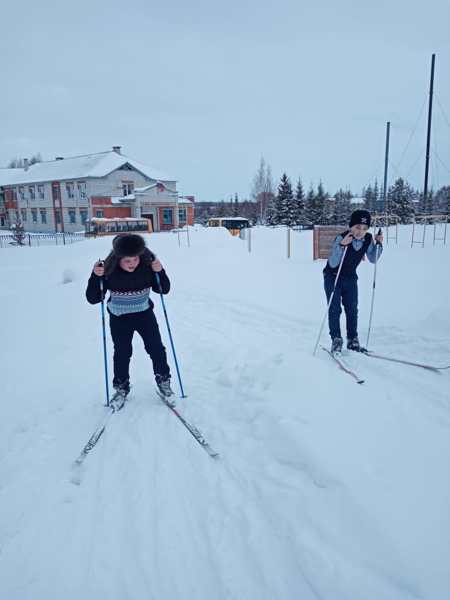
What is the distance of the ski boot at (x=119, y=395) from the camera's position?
160 inches

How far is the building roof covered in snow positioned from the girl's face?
3882 centimetres

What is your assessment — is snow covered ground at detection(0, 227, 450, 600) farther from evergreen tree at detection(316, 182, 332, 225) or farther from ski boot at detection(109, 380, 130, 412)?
evergreen tree at detection(316, 182, 332, 225)

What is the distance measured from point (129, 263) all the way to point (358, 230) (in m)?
3.27

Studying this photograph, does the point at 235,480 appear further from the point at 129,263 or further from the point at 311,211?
the point at 311,211

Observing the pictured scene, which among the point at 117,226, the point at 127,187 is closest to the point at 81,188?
the point at 127,187

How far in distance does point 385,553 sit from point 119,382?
3.05m

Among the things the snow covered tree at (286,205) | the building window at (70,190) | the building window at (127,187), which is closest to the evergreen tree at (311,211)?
the snow covered tree at (286,205)

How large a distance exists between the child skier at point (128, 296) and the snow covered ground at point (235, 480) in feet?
1.30

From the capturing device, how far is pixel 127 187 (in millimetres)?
41000

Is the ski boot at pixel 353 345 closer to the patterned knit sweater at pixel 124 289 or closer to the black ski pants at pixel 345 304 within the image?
the black ski pants at pixel 345 304

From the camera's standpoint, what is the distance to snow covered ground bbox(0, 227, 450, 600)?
217 cm

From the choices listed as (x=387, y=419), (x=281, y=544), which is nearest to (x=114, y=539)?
(x=281, y=544)

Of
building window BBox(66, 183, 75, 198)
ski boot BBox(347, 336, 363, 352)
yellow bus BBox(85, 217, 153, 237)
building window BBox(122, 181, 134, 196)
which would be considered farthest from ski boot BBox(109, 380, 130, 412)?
building window BBox(66, 183, 75, 198)

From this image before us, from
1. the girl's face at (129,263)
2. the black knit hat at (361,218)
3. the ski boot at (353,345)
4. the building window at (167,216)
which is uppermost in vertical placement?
the building window at (167,216)
